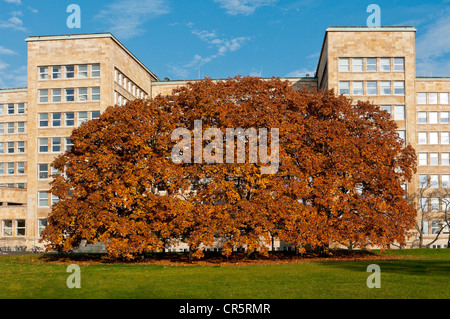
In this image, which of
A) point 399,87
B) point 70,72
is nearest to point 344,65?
point 399,87

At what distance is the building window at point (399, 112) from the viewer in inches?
2142

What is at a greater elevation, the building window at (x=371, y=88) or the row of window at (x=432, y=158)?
the building window at (x=371, y=88)

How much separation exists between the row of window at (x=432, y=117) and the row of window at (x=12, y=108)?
51.2 meters

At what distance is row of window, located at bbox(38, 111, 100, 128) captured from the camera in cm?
5519

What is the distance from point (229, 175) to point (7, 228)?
119 ft

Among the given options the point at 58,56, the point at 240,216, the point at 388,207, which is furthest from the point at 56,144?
the point at 388,207

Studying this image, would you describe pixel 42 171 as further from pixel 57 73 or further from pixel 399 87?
pixel 399 87

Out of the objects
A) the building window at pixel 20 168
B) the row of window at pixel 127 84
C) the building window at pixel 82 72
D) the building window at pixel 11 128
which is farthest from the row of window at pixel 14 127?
the building window at pixel 82 72

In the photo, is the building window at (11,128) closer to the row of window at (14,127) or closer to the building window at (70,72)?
the row of window at (14,127)

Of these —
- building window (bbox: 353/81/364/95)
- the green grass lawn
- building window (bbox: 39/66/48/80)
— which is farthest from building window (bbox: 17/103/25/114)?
the green grass lawn

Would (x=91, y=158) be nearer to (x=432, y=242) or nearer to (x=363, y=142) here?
(x=363, y=142)

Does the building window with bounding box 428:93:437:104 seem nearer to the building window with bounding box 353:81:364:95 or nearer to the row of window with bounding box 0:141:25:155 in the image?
the building window with bounding box 353:81:364:95

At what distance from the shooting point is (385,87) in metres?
54.6
